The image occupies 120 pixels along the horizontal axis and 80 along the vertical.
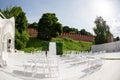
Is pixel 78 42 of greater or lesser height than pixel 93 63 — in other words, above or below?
above

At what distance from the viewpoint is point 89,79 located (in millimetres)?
4469

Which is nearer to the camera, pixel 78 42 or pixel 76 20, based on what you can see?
pixel 76 20

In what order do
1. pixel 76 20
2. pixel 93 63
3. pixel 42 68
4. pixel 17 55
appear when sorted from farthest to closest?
1. pixel 17 55
2. pixel 93 63
3. pixel 42 68
4. pixel 76 20

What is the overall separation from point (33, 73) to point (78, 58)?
3.61 m

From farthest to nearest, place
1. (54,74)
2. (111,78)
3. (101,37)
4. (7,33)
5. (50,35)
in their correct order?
1. (101,37)
2. (7,33)
3. (50,35)
4. (54,74)
5. (111,78)

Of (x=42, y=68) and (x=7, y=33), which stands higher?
(x=7, y=33)

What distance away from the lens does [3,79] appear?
4438mm

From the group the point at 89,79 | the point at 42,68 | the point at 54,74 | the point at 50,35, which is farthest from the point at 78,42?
the point at 89,79

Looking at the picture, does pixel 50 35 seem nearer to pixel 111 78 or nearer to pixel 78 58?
pixel 78 58

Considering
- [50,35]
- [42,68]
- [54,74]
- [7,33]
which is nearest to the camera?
[54,74]

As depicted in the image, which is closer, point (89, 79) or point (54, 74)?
point (89, 79)

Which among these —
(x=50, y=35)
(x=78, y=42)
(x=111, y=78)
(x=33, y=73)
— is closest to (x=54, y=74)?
(x=33, y=73)

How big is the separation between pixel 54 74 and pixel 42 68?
2.14 feet

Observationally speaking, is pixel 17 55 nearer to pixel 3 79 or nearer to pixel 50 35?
pixel 50 35
